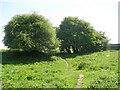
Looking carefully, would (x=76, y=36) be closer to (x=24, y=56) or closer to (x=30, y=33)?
(x=24, y=56)

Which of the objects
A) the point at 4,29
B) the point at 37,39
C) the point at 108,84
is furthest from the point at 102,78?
the point at 4,29

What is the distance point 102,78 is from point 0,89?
9546 millimetres

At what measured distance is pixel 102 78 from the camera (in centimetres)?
2906

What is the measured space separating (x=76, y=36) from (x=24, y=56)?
15982 mm

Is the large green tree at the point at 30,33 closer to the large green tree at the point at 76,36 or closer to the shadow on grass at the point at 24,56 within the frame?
the shadow on grass at the point at 24,56

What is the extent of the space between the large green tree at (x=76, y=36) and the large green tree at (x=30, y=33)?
470 inches

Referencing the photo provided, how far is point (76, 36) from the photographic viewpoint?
6106 centimetres

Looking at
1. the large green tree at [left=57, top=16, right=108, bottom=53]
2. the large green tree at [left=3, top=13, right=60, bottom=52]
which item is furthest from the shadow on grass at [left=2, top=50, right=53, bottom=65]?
the large green tree at [left=57, top=16, right=108, bottom=53]

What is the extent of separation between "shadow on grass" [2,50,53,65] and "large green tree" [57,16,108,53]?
12025 mm

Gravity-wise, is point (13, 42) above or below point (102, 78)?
above

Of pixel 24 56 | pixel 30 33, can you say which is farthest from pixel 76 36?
pixel 30 33

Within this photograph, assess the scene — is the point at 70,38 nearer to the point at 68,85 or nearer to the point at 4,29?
the point at 4,29

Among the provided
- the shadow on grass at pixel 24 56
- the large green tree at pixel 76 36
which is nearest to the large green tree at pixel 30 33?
the shadow on grass at pixel 24 56

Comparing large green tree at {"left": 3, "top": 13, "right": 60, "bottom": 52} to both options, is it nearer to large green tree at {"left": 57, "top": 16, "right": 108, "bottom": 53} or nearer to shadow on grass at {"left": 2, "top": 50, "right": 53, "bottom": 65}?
shadow on grass at {"left": 2, "top": 50, "right": 53, "bottom": 65}
